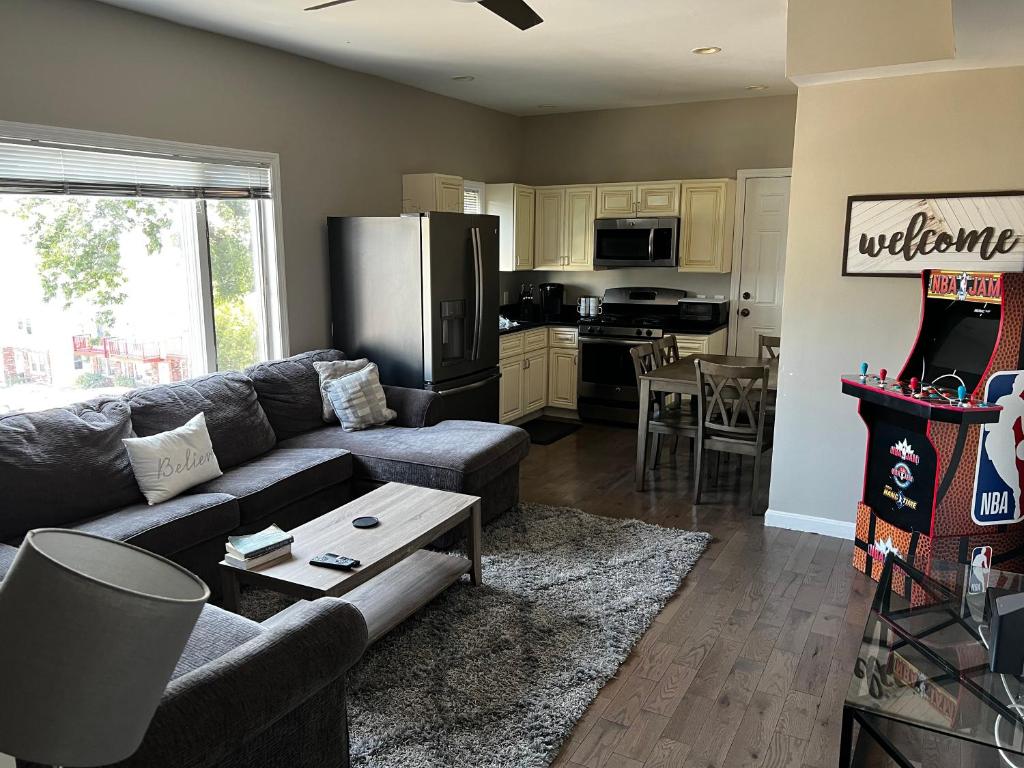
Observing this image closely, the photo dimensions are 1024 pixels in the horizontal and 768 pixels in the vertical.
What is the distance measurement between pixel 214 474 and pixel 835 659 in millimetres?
2801

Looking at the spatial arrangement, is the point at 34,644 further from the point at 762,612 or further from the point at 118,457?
the point at 762,612

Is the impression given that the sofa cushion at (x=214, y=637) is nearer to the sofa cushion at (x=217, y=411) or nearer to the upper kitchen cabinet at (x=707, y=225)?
the sofa cushion at (x=217, y=411)

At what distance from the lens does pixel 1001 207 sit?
11.3 feet

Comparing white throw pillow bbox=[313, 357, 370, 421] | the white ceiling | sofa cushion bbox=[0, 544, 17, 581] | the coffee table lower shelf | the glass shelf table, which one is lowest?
the coffee table lower shelf

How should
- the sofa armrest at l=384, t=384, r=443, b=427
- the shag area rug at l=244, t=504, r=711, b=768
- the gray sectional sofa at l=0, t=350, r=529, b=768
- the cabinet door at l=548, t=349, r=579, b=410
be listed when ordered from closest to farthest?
the gray sectional sofa at l=0, t=350, r=529, b=768 → the shag area rug at l=244, t=504, r=711, b=768 → the sofa armrest at l=384, t=384, r=443, b=427 → the cabinet door at l=548, t=349, r=579, b=410

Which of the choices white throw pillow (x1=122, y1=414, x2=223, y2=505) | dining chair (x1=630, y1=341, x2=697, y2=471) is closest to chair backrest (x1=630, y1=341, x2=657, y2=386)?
dining chair (x1=630, y1=341, x2=697, y2=471)

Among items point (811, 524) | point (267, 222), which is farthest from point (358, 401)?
point (811, 524)

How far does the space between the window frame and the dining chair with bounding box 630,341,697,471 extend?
2.24m

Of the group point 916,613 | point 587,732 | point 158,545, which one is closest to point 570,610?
point 587,732

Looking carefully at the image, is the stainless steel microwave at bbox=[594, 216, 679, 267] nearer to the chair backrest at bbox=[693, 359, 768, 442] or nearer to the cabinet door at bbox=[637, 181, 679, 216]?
the cabinet door at bbox=[637, 181, 679, 216]

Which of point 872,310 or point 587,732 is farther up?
point 872,310

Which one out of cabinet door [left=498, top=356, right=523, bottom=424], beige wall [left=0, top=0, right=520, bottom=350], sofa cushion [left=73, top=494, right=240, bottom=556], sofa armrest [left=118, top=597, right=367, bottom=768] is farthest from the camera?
cabinet door [left=498, top=356, right=523, bottom=424]

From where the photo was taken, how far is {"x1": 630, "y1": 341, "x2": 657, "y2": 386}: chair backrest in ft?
15.9

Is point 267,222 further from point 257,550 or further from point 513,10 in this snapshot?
point 257,550
